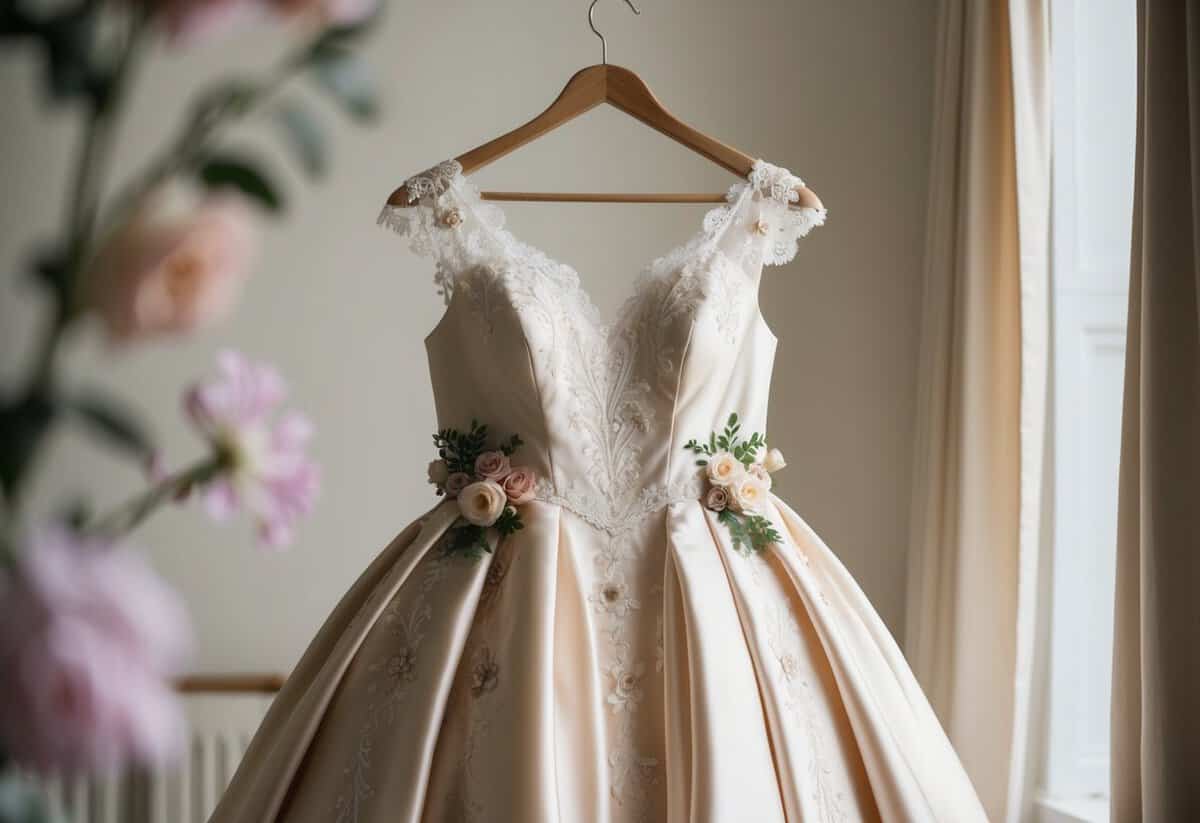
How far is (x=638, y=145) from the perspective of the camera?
2.49 m

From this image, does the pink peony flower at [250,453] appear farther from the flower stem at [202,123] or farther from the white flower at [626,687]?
the white flower at [626,687]

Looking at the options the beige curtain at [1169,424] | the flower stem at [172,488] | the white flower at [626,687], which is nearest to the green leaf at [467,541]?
the white flower at [626,687]

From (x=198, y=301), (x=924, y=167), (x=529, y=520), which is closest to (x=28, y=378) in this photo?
(x=198, y=301)

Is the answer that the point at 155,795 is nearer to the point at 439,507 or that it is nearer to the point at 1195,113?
the point at 439,507

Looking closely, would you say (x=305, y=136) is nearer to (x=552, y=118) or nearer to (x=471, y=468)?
(x=471, y=468)

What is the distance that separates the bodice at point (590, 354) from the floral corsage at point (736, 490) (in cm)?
2

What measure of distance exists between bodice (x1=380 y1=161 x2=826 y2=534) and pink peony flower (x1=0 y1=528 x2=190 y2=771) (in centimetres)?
121

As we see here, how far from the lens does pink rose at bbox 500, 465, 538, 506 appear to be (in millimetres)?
1473

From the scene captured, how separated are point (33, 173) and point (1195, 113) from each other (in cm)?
187

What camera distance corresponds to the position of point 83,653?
0.90ft

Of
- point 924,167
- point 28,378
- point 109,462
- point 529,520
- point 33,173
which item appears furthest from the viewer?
point 924,167

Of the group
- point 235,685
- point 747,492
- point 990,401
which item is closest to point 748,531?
point 747,492

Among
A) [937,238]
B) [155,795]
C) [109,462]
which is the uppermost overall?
[937,238]

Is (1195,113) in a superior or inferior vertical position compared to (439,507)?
superior
